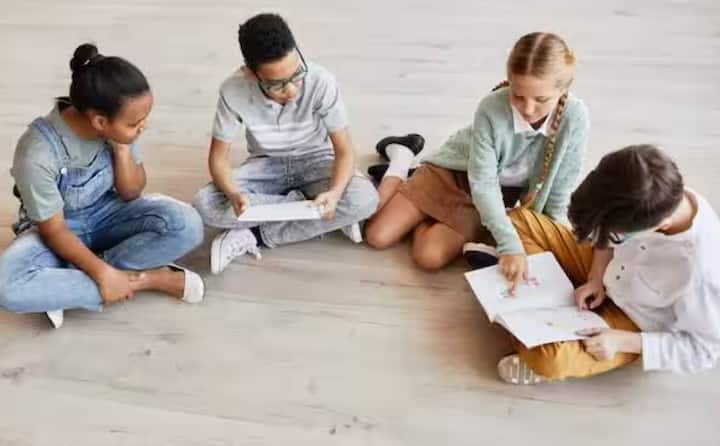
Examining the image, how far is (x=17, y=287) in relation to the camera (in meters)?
1.51

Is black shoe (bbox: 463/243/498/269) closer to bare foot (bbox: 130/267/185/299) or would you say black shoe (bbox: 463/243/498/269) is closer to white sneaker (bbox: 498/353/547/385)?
white sneaker (bbox: 498/353/547/385)

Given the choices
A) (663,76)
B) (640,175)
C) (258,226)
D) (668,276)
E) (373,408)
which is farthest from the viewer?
(663,76)

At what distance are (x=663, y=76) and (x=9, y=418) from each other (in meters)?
1.88

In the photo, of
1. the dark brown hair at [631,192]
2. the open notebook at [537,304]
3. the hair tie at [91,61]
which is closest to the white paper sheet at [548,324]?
the open notebook at [537,304]

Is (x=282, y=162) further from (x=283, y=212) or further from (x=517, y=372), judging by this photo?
(x=517, y=372)

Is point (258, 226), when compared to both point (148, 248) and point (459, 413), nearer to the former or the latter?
point (148, 248)

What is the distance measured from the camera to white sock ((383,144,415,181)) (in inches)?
73.6

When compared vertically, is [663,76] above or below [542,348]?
above

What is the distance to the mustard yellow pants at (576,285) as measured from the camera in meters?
1.38

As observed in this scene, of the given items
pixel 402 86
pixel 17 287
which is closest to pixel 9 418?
pixel 17 287

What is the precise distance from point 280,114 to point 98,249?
474 millimetres

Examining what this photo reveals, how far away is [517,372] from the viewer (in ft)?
4.73

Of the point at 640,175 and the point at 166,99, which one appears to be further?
the point at 166,99

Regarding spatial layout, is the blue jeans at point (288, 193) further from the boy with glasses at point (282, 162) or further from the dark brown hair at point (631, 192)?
the dark brown hair at point (631, 192)
